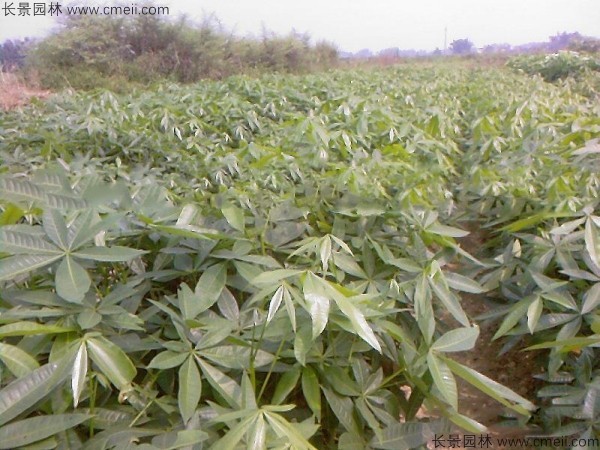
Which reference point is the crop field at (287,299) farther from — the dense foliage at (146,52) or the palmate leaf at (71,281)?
the dense foliage at (146,52)

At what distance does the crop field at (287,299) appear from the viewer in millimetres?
792

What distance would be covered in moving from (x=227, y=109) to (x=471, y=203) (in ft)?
4.70

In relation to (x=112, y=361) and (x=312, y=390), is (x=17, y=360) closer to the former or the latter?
(x=112, y=361)

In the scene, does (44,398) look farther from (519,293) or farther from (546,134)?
(546,134)

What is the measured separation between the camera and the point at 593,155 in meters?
1.93

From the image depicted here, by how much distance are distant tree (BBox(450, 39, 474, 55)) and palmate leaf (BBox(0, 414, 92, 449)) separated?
4202mm

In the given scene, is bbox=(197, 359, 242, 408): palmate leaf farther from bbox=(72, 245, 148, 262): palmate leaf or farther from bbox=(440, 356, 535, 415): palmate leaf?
bbox=(440, 356, 535, 415): palmate leaf

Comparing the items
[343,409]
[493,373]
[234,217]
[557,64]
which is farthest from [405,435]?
[557,64]

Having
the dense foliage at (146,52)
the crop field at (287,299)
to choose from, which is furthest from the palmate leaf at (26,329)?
the dense foliage at (146,52)

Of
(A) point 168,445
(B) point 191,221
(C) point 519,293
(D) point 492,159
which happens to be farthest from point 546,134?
(A) point 168,445

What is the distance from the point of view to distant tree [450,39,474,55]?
172 inches

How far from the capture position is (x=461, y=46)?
460 centimetres

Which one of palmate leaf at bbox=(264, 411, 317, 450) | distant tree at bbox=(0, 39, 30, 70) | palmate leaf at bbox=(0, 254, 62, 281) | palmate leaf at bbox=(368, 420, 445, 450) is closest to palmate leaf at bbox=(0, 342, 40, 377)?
palmate leaf at bbox=(0, 254, 62, 281)

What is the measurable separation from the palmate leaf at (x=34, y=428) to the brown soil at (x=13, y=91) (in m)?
3.66
